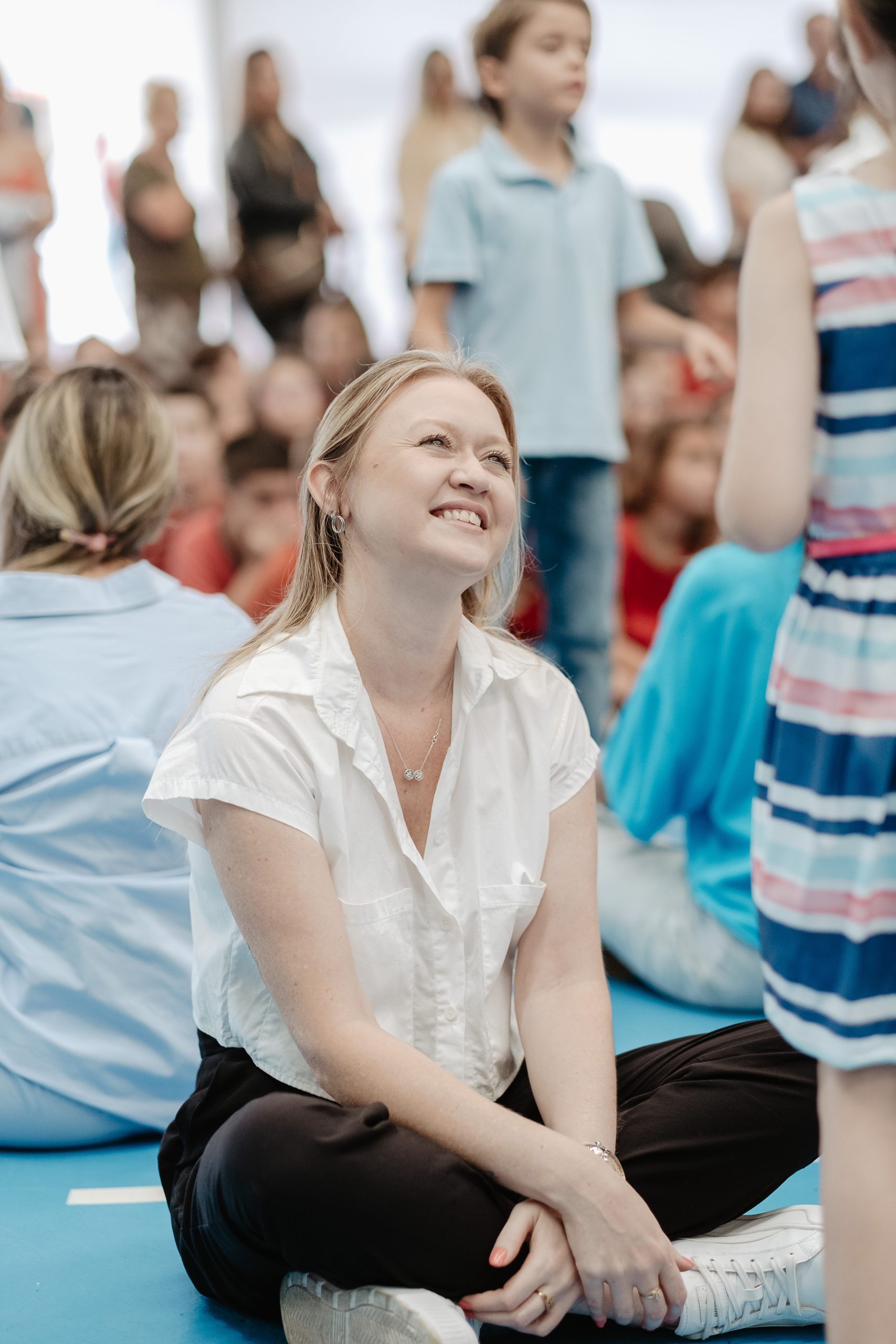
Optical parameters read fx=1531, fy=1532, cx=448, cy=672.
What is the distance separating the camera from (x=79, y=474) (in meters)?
1.80

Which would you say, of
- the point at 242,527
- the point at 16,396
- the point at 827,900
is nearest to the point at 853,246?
the point at 827,900

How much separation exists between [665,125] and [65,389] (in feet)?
16.7

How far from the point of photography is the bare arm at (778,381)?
91 centimetres

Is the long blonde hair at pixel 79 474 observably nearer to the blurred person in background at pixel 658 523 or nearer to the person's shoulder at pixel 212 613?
the person's shoulder at pixel 212 613

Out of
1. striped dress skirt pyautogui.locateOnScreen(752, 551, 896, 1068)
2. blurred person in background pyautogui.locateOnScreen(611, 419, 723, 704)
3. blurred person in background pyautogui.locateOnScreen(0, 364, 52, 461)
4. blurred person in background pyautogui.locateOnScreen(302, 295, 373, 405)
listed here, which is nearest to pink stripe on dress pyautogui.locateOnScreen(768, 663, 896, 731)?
striped dress skirt pyautogui.locateOnScreen(752, 551, 896, 1068)

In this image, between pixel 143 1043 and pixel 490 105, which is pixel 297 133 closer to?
pixel 490 105

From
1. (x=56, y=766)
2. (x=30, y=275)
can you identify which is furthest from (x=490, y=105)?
(x=30, y=275)

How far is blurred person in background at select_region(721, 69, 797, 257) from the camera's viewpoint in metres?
5.25

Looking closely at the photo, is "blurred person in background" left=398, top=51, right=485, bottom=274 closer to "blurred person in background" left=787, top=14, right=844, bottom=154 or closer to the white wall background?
the white wall background

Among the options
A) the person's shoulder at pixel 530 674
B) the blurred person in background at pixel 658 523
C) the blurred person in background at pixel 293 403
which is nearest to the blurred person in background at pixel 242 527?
the blurred person in background at pixel 293 403

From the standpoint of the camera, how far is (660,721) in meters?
2.24

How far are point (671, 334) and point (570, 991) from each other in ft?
5.95

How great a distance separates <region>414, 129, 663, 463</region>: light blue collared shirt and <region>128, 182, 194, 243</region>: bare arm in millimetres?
2277

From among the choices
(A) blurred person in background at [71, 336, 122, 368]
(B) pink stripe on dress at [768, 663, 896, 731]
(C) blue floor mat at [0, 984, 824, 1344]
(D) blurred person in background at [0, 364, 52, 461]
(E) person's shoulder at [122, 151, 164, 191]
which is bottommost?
(C) blue floor mat at [0, 984, 824, 1344]
